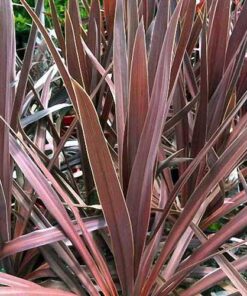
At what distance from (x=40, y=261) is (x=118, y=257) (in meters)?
0.21

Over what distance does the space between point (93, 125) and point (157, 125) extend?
0.09 m

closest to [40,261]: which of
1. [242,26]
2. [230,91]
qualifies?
[230,91]

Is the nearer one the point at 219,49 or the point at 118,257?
the point at 118,257

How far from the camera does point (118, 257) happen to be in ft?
2.13

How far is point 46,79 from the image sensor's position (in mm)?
1110

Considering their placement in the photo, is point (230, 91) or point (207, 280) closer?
point (207, 280)

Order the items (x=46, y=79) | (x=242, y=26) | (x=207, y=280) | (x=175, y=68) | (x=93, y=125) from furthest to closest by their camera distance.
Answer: (x=46, y=79)
(x=242, y=26)
(x=175, y=68)
(x=207, y=280)
(x=93, y=125)

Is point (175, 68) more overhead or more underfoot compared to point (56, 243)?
more overhead

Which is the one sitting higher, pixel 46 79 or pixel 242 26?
pixel 242 26

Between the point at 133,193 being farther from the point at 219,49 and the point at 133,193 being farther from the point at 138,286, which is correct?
the point at 219,49

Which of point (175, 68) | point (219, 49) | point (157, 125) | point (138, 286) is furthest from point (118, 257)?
point (219, 49)

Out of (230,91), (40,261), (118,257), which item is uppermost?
(230,91)

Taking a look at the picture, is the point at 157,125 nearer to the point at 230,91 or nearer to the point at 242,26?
the point at 230,91

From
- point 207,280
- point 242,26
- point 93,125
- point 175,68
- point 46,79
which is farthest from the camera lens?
point 46,79
